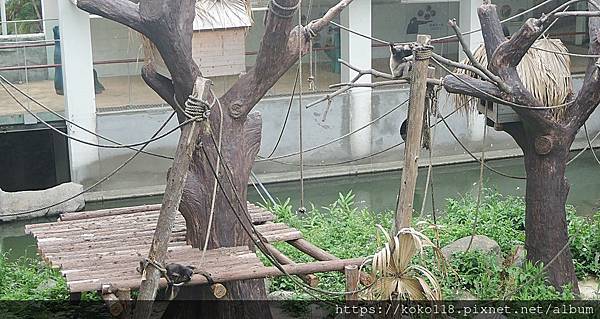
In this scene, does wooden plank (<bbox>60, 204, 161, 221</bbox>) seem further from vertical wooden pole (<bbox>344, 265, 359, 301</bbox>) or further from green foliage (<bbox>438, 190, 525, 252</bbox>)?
green foliage (<bbox>438, 190, 525, 252</bbox>)

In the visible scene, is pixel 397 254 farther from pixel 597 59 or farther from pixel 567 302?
pixel 597 59

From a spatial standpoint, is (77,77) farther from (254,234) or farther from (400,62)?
(400,62)

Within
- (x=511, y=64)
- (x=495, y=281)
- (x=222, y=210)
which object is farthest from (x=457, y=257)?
(x=222, y=210)

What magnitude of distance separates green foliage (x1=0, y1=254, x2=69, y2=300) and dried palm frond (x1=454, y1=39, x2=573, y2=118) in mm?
3863

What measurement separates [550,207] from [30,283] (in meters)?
4.44

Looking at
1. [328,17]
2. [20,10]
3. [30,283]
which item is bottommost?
[30,283]

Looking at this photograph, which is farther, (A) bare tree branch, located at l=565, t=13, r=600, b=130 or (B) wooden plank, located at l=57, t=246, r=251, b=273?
(A) bare tree branch, located at l=565, t=13, r=600, b=130

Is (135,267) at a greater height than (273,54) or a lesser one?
lesser

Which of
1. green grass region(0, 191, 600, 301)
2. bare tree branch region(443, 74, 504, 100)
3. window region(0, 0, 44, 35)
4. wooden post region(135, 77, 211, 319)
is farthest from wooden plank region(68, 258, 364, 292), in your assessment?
window region(0, 0, 44, 35)

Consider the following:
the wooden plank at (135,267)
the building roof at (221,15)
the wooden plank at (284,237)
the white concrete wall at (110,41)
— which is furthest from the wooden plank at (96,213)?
the white concrete wall at (110,41)

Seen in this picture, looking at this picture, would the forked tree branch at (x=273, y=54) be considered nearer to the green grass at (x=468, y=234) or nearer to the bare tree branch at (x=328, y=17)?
the bare tree branch at (x=328, y=17)

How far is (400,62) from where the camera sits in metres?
5.52

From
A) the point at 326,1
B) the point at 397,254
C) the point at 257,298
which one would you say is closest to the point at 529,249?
the point at 257,298

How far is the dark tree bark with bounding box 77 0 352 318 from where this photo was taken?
607 cm
